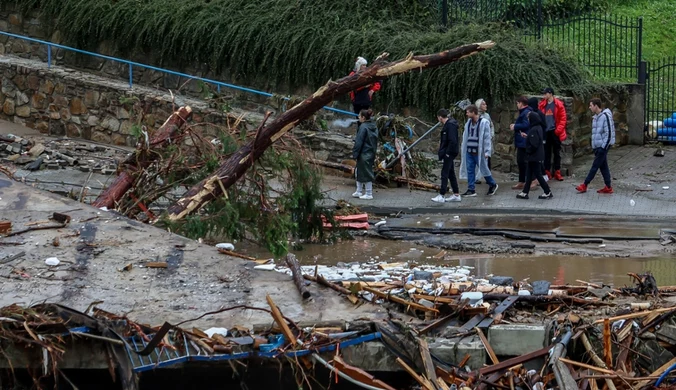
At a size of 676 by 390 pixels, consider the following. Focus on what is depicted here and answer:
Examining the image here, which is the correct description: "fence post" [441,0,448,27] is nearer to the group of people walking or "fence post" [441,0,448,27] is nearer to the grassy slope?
the group of people walking

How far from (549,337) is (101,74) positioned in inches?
622

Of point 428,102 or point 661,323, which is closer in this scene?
point 661,323

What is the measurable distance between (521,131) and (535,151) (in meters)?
0.69

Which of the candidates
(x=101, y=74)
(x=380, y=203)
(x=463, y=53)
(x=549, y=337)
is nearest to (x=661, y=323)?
(x=549, y=337)

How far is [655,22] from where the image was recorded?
23469 mm

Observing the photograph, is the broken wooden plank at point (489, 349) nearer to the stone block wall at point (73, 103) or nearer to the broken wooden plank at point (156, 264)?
the broken wooden plank at point (156, 264)

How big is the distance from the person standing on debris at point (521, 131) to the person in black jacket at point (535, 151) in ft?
1.01

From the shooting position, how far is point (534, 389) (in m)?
7.35

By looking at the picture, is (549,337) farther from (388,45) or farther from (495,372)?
(388,45)

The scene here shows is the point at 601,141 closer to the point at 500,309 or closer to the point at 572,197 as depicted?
the point at 572,197

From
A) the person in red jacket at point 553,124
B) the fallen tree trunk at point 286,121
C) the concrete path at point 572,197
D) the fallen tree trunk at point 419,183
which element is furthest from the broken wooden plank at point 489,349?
the person in red jacket at point 553,124

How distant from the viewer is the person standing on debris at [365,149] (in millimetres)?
15930

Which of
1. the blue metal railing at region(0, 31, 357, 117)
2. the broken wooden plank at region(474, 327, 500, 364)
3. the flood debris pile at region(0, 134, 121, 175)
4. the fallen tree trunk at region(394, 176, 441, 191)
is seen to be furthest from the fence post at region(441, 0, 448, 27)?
the broken wooden plank at region(474, 327, 500, 364)

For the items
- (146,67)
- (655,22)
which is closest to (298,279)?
(146,67)
